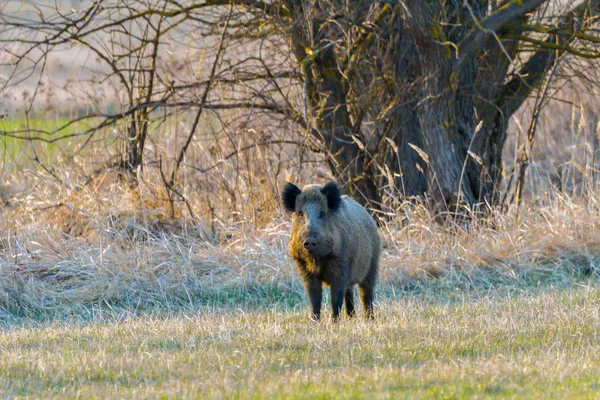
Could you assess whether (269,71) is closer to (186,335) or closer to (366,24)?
(366,24)

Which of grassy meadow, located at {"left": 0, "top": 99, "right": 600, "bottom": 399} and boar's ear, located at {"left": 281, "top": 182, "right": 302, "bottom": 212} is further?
boar's ear, located at {"left": 281, "top": 182, "right": 302, "bottom": 212}

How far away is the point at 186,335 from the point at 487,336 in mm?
Answer: 2315

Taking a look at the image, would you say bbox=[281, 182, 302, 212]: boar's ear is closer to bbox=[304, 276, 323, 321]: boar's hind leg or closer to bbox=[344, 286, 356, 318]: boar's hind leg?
bbox=[304, 276, 323, 321]: boar's hind leg

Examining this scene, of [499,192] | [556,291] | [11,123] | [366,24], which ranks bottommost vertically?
[556,291]

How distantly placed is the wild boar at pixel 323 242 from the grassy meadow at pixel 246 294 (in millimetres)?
367

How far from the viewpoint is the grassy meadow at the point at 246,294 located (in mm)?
5730

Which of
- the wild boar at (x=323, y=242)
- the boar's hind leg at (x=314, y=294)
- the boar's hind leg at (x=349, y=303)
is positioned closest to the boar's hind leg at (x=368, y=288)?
the boar's hind leg at (x=349, y=303)

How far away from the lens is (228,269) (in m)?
10.5

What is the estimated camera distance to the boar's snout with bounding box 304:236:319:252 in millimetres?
7398

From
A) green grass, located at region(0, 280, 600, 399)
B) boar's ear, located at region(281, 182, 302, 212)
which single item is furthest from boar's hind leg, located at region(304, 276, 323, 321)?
boar's ear, located at region(281, 182, 302, 212)

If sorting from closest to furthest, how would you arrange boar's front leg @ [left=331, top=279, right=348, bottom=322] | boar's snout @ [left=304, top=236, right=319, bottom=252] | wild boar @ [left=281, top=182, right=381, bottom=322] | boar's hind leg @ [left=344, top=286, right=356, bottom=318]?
boar's snout @ [left=304, top=236, right=319, bottom=252]
wild boar @ [left=281, top=182, right=381, bottom=322]
boar's front leg @ [left=331, top=279, right=348, bottom=322]
boar's hind leg @ [left=344, top=286, right=356, bottom=318]

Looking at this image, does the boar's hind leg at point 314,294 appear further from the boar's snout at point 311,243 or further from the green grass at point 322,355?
the boar's snout at point 311,243

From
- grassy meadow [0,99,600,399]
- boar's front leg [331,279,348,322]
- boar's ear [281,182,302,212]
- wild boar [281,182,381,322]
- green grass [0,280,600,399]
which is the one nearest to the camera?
green grass [0,280,600,399]

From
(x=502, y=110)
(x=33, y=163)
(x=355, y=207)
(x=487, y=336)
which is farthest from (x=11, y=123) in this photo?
(x=487, y=336)
